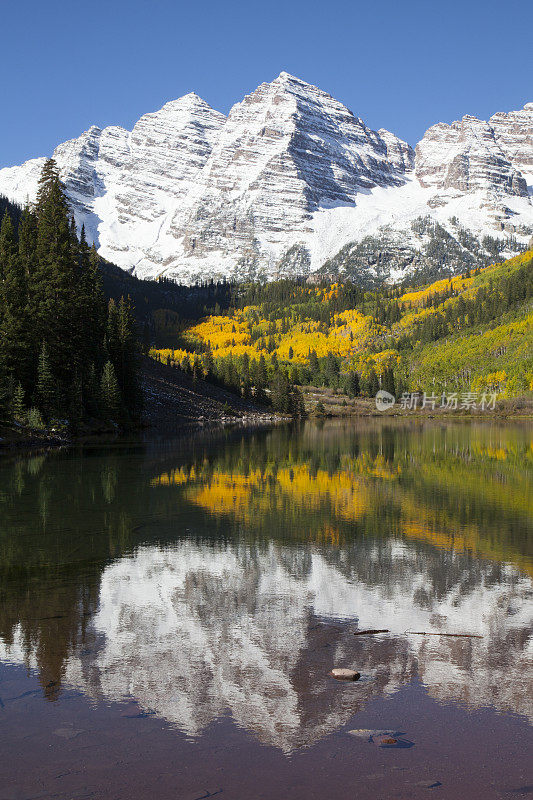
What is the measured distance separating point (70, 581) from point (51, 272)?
66194mm

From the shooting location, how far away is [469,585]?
17734 millimetres

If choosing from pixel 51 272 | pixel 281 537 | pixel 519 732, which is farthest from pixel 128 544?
pixel 51 272

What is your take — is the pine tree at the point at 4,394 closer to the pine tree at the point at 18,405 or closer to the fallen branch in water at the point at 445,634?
the pine tree at the point at 18,405

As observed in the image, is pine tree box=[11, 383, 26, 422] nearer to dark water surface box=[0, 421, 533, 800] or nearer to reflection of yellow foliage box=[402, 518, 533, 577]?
dark water surface box=[0, 421, 533, 800]

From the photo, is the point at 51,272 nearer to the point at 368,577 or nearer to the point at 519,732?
the point at 368,577

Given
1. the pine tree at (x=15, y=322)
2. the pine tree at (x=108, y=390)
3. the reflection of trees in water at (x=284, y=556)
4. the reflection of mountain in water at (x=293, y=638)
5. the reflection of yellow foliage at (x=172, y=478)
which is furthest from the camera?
the pine tree at (x=108, y=390)

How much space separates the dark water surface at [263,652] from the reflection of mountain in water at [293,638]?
0.05 m

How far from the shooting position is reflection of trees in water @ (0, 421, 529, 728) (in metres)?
12.4

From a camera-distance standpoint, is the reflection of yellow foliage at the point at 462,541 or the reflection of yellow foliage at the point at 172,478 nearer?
the reflection of yellow foliage at the point at 462,541

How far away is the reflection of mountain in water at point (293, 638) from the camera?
10.9 m

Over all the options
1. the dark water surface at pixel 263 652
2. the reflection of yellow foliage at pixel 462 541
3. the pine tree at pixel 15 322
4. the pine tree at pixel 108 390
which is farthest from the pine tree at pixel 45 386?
the reflection of yellow foliage at pixel 462 541

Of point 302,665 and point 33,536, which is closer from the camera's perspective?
point 302,665

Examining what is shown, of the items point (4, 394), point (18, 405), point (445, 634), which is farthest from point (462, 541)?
point (18, 405)

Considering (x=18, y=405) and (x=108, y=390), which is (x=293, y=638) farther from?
(x=108, y=390)
